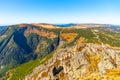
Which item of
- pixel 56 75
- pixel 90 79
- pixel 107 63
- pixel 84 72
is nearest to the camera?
pixel 90 79

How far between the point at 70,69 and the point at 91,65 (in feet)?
106

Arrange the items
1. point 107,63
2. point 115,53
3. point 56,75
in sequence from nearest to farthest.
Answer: point 107,63, point 115,53, point 56,75

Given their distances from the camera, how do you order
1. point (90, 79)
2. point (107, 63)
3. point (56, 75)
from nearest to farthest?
point (90, 79), point (107, 63), point (56, 75)

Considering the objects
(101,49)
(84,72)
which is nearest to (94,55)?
(101,49)

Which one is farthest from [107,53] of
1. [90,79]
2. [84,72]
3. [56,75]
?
[90,79]

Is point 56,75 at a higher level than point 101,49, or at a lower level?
lower

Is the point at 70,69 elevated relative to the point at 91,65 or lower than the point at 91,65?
lower

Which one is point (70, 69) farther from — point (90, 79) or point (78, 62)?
point (90, 79)

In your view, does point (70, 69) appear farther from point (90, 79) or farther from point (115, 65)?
point (90, 79)

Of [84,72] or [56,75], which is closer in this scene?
[84,72]

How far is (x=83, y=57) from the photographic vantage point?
19850 cm

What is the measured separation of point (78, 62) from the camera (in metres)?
198

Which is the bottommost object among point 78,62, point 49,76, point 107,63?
point 49,76

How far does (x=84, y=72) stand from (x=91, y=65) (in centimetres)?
1258
